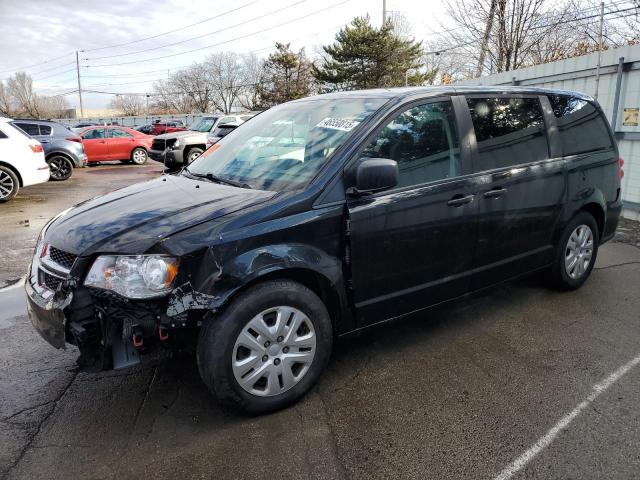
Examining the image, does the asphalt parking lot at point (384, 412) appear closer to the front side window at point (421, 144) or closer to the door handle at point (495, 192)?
the door handle at point (495, 192)

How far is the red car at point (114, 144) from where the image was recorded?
18156 mm

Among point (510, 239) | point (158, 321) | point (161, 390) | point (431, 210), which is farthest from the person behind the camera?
point (510, 239)

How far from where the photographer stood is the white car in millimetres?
9867

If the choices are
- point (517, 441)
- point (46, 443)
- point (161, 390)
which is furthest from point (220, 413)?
point (517, 441)

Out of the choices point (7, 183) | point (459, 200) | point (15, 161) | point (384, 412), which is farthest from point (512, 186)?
point (7, 183)

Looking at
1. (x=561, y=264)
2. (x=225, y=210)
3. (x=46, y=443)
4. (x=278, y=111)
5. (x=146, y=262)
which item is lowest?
(x=46, y=443)

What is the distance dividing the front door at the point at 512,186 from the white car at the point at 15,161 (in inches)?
372

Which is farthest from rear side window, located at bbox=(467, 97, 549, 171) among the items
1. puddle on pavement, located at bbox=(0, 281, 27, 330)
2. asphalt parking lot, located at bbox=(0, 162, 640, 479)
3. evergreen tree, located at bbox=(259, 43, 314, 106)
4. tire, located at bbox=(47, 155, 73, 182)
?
evergreen tree, located at bbox=(259, 43, 314, 106)

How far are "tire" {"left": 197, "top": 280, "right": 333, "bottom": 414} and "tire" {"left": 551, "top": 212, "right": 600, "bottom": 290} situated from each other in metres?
2.50

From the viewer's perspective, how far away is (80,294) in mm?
2572

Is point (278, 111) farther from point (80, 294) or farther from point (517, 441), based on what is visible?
point (517, 441)

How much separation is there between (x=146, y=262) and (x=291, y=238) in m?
0.76

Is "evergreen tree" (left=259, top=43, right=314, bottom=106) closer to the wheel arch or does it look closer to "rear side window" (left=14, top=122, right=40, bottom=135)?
"rear side window" (left=14, top=122, right=40, bottom=135)

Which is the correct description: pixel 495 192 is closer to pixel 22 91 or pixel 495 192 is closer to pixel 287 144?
pixel 287 144
